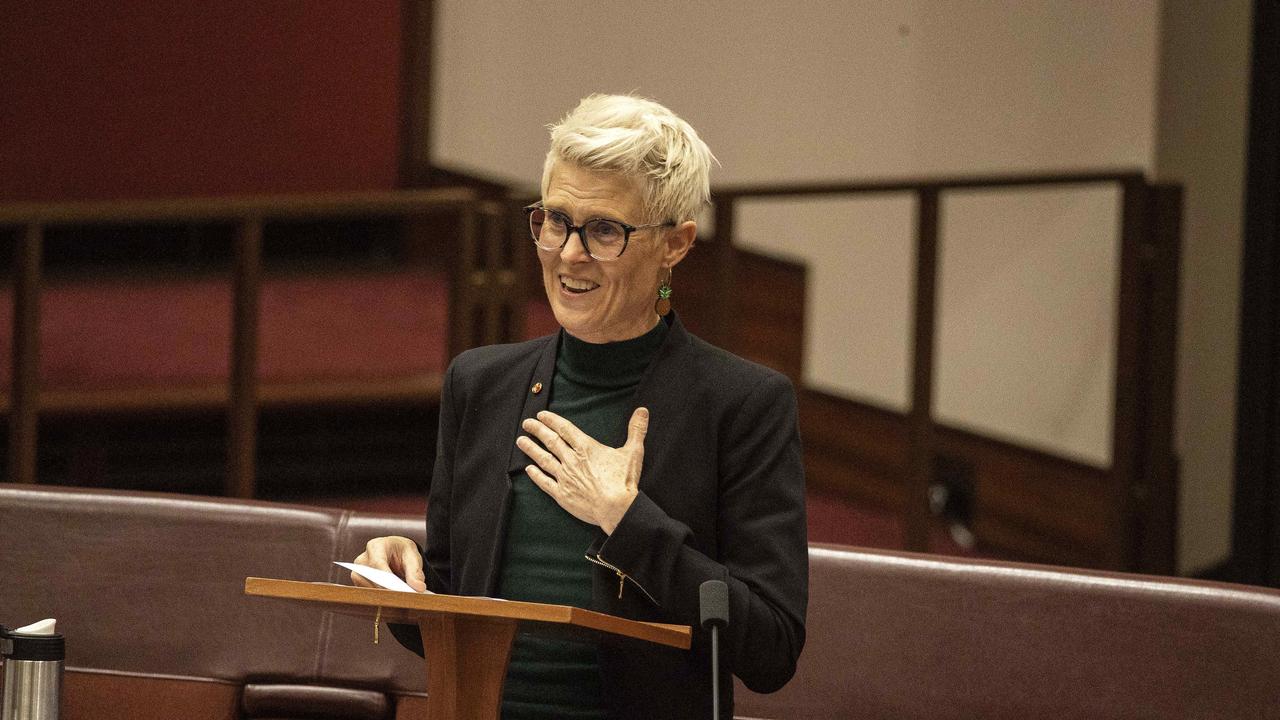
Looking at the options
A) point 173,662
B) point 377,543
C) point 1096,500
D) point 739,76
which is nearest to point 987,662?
point 377,543

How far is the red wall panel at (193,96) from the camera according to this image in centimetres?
643

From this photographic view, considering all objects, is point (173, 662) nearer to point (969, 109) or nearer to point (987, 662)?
point (987, 662)

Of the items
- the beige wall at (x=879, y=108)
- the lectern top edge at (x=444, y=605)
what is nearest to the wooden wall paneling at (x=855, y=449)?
the beige wall at (x=879, y=108)

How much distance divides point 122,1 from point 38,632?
Answer: 4.70 metres

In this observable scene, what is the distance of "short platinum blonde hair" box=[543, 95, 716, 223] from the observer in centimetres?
180

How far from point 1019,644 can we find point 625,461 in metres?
0.89

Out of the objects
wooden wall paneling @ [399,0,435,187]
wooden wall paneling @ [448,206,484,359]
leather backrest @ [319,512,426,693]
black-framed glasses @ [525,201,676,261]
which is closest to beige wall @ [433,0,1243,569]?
wooden wall paneling @ [399,0,435,187]

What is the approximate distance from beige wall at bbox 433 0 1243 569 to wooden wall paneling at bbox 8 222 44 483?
Answer: 8.65 ft

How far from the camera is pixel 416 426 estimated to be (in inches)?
206

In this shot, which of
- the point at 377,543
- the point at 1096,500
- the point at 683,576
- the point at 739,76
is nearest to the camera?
the point at 683,576

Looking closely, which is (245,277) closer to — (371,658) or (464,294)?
(464,294)

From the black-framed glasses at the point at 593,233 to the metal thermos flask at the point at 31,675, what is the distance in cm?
94

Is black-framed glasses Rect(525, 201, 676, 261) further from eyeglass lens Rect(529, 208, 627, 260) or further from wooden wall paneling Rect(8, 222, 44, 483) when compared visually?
wooden wall paneling Rect(8, 222, 44, 483)

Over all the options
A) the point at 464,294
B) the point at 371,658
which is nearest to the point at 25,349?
the point at 464,294
